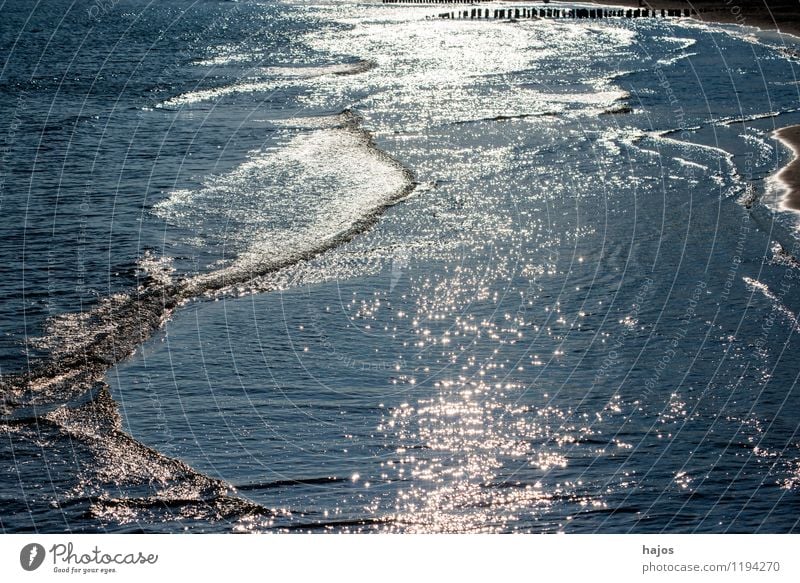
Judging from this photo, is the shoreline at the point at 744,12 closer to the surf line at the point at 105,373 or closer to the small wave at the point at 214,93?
the small wave at the point at 214,93

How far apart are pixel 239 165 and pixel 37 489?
18883 millimetres

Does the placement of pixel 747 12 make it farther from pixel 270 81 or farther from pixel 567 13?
pixel 270 81

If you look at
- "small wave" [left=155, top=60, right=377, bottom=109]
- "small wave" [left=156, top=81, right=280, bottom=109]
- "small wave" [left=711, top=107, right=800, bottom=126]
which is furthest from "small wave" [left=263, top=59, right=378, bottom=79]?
"small wave" [left=711, top=107, right=800, bottom=126]

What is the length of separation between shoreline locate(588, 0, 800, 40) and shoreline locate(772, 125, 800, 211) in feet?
123

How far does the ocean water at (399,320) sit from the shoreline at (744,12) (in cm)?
3832

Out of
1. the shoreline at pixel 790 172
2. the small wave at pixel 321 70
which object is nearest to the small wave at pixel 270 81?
the small wave at pixel 321 70

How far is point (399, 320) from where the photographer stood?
17.8m

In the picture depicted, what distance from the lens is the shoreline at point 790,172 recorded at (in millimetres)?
25708

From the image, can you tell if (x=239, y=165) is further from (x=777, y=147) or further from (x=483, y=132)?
(x=777, y=147)
